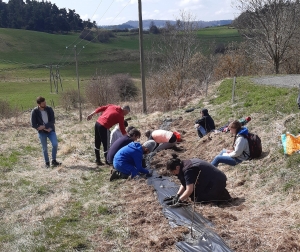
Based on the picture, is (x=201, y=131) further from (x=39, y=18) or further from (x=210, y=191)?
(x=39, y=18)

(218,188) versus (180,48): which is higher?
(180,48)

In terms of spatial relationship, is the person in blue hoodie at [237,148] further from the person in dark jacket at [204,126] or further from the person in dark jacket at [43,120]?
the person in dark jacket at [43,120]

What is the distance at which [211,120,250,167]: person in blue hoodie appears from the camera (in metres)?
7.59

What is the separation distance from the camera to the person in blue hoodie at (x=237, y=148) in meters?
7.59

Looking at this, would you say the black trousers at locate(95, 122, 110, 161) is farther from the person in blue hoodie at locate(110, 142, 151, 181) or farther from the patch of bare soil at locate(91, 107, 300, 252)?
the patch of bare soil at locate(91, 107, 300, 252)

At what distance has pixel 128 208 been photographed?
20.2 feet

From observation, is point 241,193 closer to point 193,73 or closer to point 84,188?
point 84,188

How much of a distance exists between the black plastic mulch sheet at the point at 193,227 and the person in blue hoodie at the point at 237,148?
1480 millimetres

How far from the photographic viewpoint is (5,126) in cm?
2056

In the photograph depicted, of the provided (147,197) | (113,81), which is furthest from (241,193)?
(113,81)

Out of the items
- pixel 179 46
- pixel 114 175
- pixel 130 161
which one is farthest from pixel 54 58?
pixel 130 161

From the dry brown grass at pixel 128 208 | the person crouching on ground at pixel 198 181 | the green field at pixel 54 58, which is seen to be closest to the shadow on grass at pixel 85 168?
the dry brown grass at pixel 128 208

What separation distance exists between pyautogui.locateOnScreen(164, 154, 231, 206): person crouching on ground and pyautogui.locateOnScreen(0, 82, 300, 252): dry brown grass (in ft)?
0.77

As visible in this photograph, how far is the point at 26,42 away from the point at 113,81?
5676 centimetres
